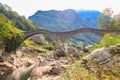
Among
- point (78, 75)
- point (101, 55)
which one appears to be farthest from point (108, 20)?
point (78, 75)

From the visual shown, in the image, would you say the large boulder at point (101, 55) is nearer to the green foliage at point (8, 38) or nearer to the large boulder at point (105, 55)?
the large boulder at point (105, 55)

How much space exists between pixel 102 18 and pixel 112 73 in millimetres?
90995

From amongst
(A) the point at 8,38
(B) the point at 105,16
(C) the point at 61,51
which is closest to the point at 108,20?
(B) the point at 105,16

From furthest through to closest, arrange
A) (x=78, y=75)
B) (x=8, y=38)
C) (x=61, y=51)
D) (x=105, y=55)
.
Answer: (x=61, y=51) < (x=8, y=38) < (x=105, y=55) < (x=78, y=75)

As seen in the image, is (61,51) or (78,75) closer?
(78,75)

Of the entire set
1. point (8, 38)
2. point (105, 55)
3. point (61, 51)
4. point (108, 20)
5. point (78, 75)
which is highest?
point (78, 75)

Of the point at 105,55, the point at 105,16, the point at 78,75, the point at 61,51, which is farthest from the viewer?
the point at 105,16

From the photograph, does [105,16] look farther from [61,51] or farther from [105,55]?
[105,55]

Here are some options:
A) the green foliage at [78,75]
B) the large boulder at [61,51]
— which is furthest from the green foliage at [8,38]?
the green foliage at [78,75]

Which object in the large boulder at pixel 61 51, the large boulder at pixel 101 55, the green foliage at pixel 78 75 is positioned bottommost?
the large boulder at pixel 61 51

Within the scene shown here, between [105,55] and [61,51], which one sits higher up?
[105,55]

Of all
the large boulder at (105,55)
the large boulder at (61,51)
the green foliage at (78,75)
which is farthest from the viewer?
the large boulder at (61,51)

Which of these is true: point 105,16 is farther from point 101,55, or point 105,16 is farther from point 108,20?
point 101,55

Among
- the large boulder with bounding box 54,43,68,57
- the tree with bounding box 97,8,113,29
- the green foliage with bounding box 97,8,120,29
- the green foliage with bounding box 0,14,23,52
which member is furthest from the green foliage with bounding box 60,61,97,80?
the tree with bounding box 97,8,113,29
